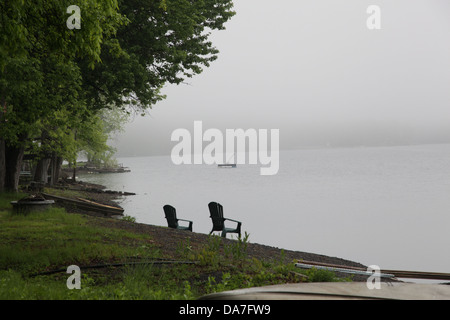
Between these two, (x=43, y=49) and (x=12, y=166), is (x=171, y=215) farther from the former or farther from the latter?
(x=12, y=166)

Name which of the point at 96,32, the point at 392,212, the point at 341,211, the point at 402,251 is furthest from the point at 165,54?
the point at 392,212

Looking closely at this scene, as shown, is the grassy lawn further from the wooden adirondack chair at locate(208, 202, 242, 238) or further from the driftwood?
the driftwood

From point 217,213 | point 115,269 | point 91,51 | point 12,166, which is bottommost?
point 115,269

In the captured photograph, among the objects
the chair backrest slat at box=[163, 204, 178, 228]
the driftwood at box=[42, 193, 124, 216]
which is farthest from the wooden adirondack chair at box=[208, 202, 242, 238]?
the driftwood at box=[42, 193, 124, 216]

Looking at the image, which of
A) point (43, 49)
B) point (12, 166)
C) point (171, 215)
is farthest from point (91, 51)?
point (12, 166)

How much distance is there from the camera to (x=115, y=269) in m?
6.29

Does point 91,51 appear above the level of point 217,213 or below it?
above

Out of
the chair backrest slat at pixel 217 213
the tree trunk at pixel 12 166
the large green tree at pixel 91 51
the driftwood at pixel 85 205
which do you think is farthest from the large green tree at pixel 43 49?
the chair backrest slat at pixel 217 213

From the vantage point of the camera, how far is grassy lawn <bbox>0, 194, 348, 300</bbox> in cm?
466

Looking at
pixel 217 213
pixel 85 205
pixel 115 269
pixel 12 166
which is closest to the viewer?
pixel 115 269

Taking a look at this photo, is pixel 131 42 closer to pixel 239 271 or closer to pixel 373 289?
pixel 239 271

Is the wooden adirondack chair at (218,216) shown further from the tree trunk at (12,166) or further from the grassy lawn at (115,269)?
the tree trunk at (12,166)

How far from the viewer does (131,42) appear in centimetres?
1195

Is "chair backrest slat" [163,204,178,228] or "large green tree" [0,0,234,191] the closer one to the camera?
"large green tree" [0,0,234,191]
